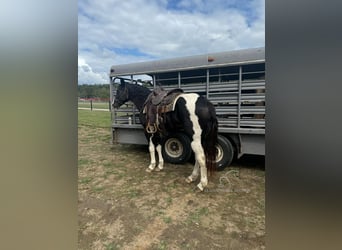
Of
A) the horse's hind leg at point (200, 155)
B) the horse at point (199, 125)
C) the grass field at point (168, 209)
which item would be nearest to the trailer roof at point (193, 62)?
the horse at point (199, 125)

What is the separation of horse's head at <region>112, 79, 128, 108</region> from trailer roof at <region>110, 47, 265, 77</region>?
13.3 inches

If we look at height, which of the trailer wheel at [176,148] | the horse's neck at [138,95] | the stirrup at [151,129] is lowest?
the trailer wheel at [176,148]

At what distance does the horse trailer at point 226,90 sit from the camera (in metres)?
3.22

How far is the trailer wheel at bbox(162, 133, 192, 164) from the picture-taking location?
3.86 metres

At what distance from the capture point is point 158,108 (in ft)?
11.3

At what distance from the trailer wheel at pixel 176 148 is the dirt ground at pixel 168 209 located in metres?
0.19

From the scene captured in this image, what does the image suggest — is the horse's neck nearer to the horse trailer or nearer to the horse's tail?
the horse trailer

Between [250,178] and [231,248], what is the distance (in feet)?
5.57

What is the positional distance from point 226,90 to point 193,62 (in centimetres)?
81

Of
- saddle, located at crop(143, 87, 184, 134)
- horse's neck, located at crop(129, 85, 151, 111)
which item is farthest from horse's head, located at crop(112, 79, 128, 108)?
saddle, located at crop(143, 87, 184, 134)

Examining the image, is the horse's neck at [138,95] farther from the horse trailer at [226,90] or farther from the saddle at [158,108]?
the saddle at [158,108]

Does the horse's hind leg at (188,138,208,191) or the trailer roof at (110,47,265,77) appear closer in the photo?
the horse's hind leg at (188,138,208,191)
